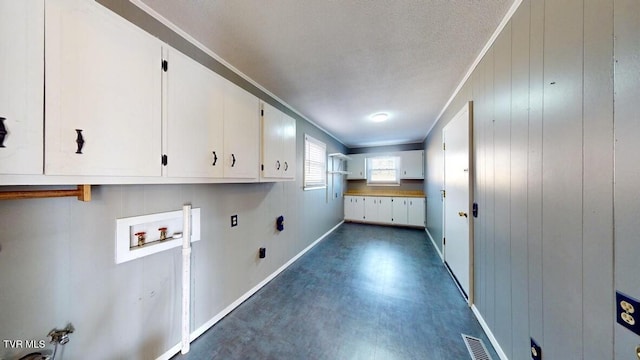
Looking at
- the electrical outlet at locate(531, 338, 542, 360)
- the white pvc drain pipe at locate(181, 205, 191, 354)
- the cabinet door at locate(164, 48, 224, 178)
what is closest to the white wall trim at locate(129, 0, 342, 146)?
the cabinet door at locate(164, 48, 224, 178)

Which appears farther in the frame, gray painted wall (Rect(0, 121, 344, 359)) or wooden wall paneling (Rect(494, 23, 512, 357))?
wooden wall paneling (Rect(494, 23, 512, 357))

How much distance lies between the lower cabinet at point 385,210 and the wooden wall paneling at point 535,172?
4295 mm

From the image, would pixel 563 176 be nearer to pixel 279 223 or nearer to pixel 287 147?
pixel 287 147

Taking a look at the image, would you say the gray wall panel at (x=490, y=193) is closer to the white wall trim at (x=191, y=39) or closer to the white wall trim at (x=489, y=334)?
the white wall trim at (x=489, y=334)

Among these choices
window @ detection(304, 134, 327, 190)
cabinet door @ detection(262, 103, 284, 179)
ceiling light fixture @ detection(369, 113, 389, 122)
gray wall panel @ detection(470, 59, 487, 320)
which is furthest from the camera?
window @ detection(304, 134, 327, 190)

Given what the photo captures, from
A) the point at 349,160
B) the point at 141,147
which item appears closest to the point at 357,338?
the point at 141,147

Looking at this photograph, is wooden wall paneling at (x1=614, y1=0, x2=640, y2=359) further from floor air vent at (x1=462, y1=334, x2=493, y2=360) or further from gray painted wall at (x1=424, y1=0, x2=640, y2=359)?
floor air vent at (x1=462, y1=334, x2=493, y2=360)

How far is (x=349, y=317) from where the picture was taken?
1.94m

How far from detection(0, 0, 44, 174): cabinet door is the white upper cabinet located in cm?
137

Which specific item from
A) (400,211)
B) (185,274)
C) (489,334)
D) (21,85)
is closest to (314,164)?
(185,274)

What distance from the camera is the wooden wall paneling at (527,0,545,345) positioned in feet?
3.55

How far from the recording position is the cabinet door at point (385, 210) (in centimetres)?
551

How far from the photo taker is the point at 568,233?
906mm

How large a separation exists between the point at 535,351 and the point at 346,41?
240cm
